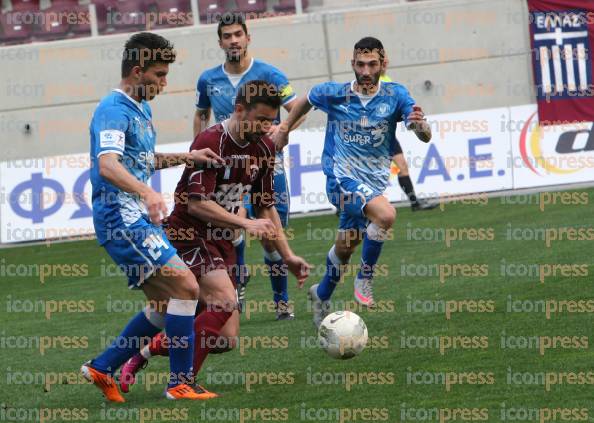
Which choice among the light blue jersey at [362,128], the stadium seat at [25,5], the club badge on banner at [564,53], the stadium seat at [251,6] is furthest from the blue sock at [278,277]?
the stadium seat at [25,5]

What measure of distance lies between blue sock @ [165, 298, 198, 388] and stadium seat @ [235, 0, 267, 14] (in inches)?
704

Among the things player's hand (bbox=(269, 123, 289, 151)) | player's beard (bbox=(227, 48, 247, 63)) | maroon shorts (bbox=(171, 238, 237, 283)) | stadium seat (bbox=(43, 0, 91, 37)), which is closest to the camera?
maroon shorts (bbox=(171, 238, 237, 283))

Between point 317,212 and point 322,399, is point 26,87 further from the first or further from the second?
point 322,399

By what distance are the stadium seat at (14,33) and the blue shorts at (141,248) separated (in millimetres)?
18663

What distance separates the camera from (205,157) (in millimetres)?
7078

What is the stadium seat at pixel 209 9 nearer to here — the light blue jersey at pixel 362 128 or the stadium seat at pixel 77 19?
the stadium seat at pixel 77 19

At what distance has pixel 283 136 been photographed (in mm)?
9438

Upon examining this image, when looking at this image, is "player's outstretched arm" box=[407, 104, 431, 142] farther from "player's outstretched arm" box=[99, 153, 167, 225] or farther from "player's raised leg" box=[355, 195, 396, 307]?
"player's outstretched arm" box=[99, 153, 167, 225]

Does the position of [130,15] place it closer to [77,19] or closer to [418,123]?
[77,19]

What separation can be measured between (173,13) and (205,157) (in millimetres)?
17390

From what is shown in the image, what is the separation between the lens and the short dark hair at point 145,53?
6.67 metres

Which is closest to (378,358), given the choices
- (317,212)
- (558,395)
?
(558,395)

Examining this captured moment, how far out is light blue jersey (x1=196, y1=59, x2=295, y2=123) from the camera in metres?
10.4

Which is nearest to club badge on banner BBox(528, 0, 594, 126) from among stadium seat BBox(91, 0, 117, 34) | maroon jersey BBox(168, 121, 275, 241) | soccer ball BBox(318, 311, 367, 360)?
stadium seat BBox(91, 0, 117, 34)
